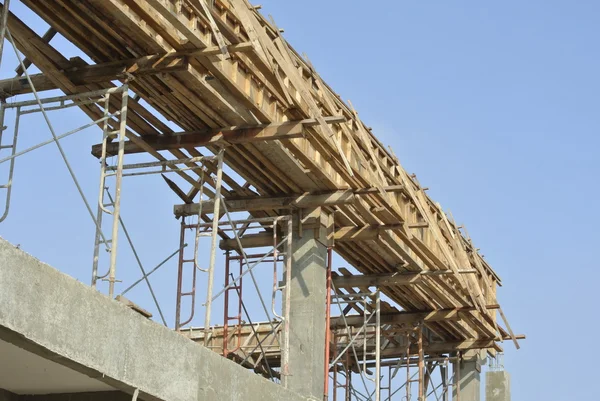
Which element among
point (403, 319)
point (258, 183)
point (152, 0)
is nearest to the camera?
point (152, 0)

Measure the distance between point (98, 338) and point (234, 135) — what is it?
638cm

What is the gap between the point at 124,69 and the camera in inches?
622

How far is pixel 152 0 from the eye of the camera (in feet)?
44.7

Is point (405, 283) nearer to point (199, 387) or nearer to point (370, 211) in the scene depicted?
point (370, 211)

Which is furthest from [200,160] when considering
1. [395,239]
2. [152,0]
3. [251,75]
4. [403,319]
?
[403,319]

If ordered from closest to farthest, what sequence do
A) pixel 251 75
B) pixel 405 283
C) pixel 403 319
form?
pixel 251 75, pixel 405 283, pixel 403 319

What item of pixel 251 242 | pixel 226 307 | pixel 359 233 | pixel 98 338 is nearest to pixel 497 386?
pixel 359 233

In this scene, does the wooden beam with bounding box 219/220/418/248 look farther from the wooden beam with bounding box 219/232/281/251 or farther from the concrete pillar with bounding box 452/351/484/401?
the concrete pillar with bounding box 452/351/484/401

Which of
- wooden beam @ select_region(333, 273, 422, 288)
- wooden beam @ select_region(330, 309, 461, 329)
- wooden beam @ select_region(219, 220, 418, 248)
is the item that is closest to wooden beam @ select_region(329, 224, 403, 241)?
wooden beam @ select_region(219, 220, 418, 248)

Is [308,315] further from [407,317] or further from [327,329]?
[407,317]

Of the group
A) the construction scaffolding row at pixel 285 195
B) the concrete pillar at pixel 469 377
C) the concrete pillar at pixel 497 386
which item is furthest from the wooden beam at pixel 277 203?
the concrete pillar at pixel 497 386

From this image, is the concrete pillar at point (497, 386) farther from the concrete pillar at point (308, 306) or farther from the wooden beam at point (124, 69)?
the wooden beam at point (124, 69)

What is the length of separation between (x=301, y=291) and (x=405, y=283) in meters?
4.65

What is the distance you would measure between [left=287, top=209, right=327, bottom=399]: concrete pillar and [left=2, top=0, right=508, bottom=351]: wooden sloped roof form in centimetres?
81
